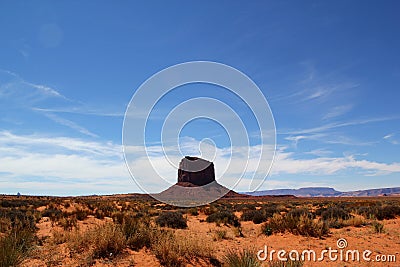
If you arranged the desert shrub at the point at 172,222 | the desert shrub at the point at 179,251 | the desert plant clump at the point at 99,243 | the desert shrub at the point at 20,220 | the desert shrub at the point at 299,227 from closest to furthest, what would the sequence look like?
the desert shrub at the point at 179,251 → the desert plant clump at the point at 99,243 → the desert shrub at the point at 299,227 → the desert shrub at the point at 20,220 → the desert shrub at the point at 172,222

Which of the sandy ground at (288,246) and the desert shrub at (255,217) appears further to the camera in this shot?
the desert shrub at (255,217)

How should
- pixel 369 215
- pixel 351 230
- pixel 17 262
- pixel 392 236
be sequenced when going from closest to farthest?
pixel 17 262 < pixel 392 236 < pixel 351 230 < pixel 369 215

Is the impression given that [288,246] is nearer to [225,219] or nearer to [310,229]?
[310,229]

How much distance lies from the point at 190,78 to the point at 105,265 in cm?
757

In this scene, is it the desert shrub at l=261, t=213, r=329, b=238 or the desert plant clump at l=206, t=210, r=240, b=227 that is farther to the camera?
the desert plant clump at l=206, t=210, r=240, b=227

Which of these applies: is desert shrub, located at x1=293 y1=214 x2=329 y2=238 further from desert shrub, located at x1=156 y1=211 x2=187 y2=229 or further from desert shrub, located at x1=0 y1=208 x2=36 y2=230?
desert shrub, located at x1=0 y1=208 x2=36 y2=230

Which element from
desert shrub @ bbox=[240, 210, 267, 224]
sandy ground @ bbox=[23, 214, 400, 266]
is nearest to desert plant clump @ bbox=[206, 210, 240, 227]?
desert shrub @ bbox=[240, 210, 267, 224]

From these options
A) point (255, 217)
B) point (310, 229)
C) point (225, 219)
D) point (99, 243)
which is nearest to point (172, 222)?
point (225, 219)

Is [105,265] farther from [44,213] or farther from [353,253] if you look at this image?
[44,213]

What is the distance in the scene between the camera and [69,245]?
8844mm

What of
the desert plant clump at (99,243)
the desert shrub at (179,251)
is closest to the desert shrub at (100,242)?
the desert plant clump at (99,243)

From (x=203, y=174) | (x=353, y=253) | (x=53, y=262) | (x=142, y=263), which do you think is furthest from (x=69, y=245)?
(x=203, y=174)

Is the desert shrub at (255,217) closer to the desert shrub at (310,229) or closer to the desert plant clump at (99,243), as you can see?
the desert shrub at (310,229)

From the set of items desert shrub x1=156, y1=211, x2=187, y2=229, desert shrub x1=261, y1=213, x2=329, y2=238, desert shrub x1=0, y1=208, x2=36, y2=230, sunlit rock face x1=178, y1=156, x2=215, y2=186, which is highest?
sunlit rock face x1=178, y1=156, x2=215, y2=186
